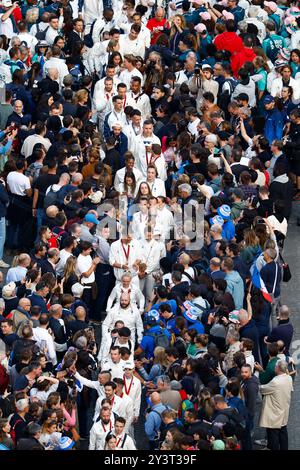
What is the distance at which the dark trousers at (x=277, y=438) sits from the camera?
24.1 m

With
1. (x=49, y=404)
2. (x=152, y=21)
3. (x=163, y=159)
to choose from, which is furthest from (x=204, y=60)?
(x=49, y=404)

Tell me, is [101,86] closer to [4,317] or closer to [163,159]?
[163,159]

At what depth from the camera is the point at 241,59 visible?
32.3m

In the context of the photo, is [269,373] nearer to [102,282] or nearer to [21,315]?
[21,315]

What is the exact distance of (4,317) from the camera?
980 inches

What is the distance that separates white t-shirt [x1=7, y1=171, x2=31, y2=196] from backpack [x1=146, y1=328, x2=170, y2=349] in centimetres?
473

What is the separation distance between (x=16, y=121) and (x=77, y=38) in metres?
3.65

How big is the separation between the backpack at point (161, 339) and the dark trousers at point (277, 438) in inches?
67.7

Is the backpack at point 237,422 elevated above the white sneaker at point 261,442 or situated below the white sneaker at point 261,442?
above

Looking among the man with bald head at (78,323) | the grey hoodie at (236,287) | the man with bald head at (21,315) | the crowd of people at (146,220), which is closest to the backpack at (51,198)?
the crowd of people at (146,220)

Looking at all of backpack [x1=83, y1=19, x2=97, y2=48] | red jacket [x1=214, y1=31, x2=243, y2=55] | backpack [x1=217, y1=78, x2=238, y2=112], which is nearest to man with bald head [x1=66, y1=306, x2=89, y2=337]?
backpack [x1=217, y1=78, x2=238, y2=112]

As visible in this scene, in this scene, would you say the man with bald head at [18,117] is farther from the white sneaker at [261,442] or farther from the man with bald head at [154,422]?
the man with bald head at [154,422]

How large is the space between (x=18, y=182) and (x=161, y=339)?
4.95 meters
